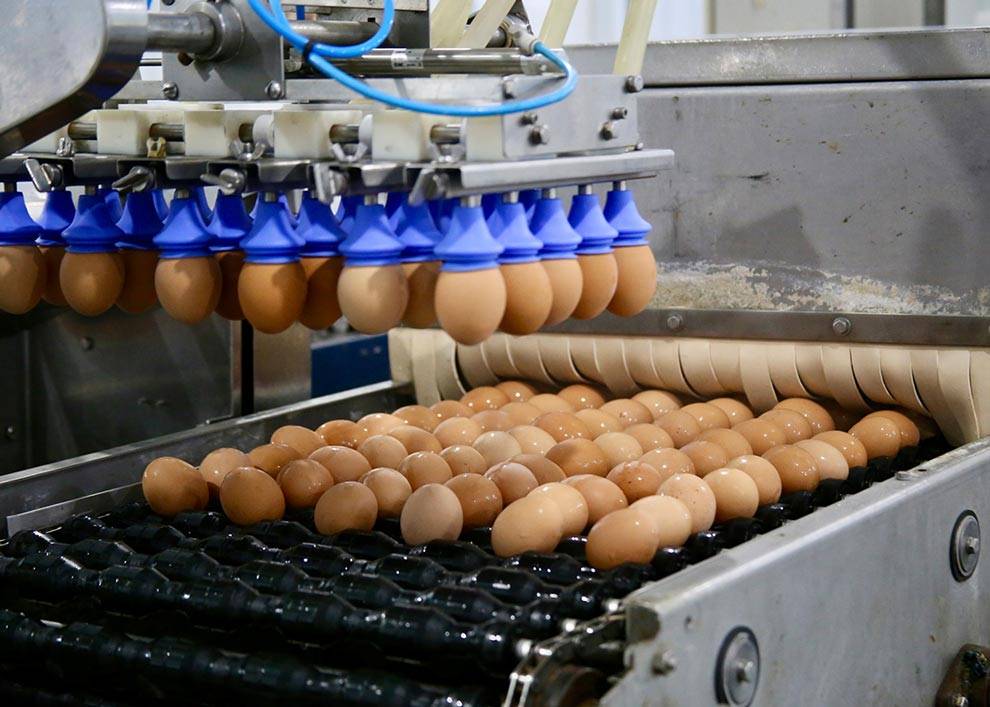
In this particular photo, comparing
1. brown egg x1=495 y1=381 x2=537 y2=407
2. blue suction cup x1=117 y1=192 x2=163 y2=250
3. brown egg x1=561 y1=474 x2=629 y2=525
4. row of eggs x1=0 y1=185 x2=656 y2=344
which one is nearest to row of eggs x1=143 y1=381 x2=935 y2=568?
brown egg x1=561 y1=474 x2=629 y2=525

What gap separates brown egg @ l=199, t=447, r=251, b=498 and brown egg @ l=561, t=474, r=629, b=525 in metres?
0.47

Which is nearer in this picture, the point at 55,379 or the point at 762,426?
the point at 762,426

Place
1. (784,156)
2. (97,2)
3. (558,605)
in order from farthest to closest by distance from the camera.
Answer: (784,156)
(558,605)
(97,2)

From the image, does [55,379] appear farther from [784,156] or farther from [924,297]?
[924,297]

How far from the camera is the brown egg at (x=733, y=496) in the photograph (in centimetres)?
167

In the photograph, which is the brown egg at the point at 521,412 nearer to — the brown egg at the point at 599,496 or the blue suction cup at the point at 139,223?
the brown egg at the point at 599,496

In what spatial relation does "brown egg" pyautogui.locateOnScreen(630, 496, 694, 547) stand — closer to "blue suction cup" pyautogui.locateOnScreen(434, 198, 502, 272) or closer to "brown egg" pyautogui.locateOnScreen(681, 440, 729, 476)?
"brown egg" pyautogui.locateOnScreen(681, 440, 729, 476)

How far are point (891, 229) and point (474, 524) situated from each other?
2.79ft

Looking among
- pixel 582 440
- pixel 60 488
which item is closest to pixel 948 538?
pixel 582 440

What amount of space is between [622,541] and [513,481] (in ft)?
0.83

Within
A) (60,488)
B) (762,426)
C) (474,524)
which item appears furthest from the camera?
(762,426)

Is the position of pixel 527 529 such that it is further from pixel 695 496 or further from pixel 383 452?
pixel 383 452

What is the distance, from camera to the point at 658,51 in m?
2.25

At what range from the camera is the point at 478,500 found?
166 centimetres
